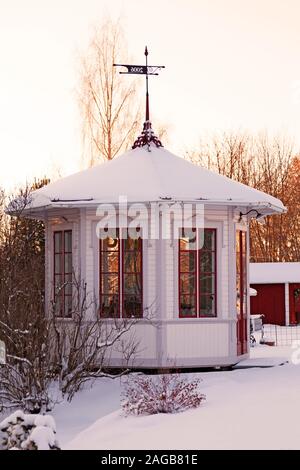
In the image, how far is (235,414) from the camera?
11.0 meters

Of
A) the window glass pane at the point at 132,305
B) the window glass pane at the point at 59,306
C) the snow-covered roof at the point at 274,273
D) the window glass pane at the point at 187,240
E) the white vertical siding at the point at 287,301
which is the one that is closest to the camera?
the window glass pane at the point at 132,305

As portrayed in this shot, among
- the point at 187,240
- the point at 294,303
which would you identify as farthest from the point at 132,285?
the point at 294,303

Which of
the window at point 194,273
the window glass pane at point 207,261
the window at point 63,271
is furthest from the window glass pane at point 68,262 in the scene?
the window glass pane at point 207,261

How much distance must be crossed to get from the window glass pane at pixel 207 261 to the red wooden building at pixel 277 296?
19185mm

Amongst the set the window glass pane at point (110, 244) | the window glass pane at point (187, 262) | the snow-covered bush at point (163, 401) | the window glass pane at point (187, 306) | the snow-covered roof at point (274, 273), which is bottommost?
the snow-covered bush at point (163, 401)

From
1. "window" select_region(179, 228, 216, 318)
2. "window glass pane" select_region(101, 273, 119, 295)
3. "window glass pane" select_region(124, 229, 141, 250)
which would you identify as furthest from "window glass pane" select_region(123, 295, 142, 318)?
"window glass pane" select_region(124, 229, 141, 250)

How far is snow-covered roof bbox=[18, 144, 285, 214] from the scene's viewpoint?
15289 millimetres

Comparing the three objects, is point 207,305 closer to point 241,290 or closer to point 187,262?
point 187,262

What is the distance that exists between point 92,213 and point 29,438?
679cm

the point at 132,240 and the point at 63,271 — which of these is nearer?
the point at 132,240

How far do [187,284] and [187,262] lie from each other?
1.18 feet

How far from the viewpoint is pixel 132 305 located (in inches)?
608

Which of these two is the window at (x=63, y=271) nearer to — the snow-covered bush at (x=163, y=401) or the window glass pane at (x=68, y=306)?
the window glass pane at (x=68, y=306)

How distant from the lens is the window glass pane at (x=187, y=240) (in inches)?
611
